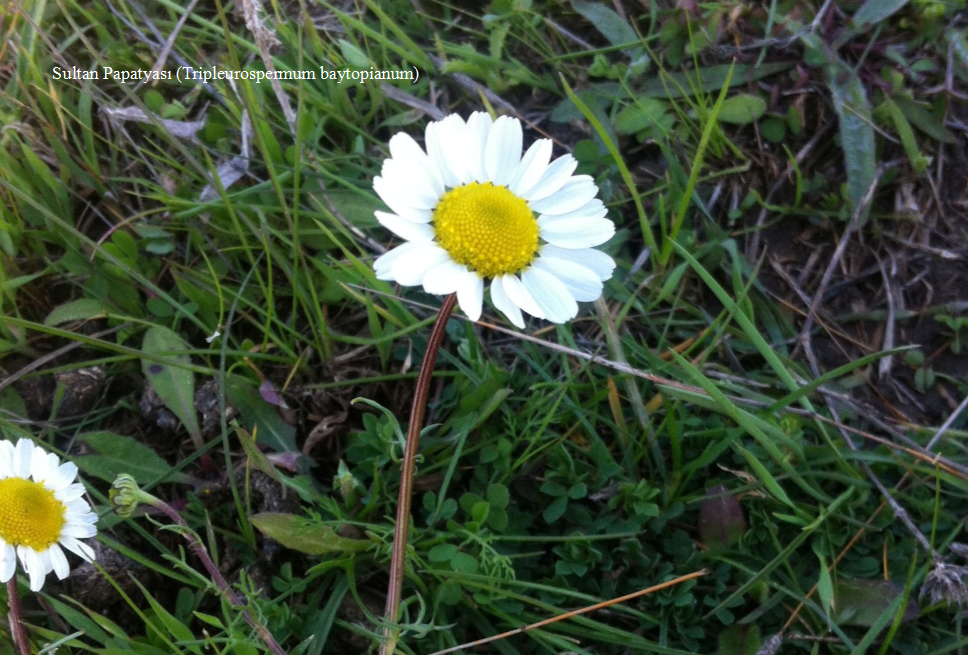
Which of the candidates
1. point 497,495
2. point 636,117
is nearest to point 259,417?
point 497,495

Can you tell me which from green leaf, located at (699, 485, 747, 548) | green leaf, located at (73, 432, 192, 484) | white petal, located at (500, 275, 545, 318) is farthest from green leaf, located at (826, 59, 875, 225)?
green leaf, located at (73, 432, 192, 484)

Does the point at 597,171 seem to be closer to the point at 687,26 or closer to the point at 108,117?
the point at 687,26

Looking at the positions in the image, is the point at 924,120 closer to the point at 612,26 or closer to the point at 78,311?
the point at 612,26

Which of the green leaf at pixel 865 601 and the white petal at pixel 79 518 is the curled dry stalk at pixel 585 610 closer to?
the green leaf at pixel 865 601

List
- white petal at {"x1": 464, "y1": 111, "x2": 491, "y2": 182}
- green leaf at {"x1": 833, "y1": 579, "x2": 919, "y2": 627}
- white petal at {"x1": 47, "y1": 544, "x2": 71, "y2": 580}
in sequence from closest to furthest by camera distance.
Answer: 1. white petal at {"x1": 464, "y1": 111, "x2": 491, "y2": 182}
2. white petal at {"x1": 47, "y1": 544, "x2": 71, "y2": 580}
3. green leaf at {"x1": 833, "y1": 579, "x2": 919, "y2": 627}

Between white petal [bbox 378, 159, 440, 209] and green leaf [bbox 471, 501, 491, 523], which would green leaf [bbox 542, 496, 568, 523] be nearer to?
green leaf [bbox 471, 501, 491, 523]

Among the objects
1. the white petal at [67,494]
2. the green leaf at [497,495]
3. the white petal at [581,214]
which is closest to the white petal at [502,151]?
the white petal at [581,214]
